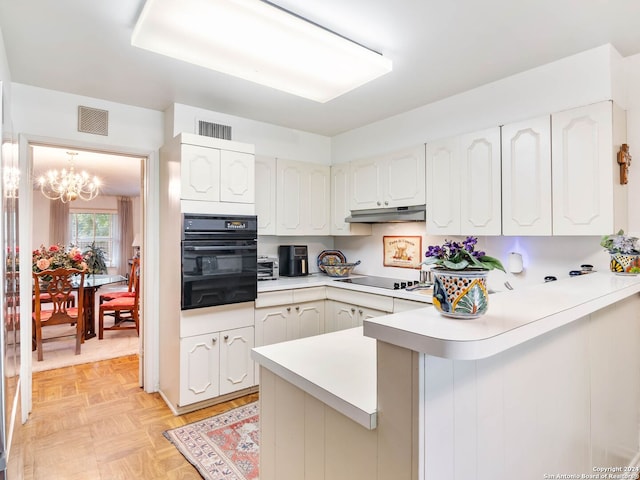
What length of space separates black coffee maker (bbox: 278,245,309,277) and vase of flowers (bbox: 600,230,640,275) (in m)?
2.47

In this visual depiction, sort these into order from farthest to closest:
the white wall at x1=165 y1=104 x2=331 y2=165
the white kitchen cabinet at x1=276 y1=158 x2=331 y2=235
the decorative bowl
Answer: the decorative bowl
the white kitchen cabinet at x1=276 y1=158 x2=331 y2=235
the white wall at x1=165 y1=104 x2=331 y2=165

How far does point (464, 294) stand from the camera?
97 cm

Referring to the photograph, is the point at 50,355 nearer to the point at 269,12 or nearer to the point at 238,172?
the point at 238,172

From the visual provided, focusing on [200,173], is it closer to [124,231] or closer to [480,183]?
[480,183]

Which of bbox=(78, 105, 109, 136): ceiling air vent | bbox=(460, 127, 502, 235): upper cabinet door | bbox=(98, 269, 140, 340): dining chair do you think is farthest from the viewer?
bbox=(98, 269, 140, 340): dining chair

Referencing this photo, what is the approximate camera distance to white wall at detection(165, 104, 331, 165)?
2969mm

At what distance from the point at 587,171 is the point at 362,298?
1.74 meters

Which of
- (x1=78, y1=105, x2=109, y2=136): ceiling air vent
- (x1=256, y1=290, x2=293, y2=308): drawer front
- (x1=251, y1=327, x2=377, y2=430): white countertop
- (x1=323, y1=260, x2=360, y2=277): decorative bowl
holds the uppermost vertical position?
(x1=78, y1=105, x2=109, y2=136): ceiling air vent

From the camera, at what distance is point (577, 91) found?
2.19 m

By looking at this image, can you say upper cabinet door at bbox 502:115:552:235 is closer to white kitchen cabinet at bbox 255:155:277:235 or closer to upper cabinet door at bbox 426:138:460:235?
upper cabinet door at bbox 426:138:460:235

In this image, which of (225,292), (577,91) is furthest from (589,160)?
(225,292)

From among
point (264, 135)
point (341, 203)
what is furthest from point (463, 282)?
point (264, 135)

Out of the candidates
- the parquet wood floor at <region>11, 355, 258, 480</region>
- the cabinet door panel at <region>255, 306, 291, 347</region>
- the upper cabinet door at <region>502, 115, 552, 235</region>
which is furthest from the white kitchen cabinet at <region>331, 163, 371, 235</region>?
the parquet wood floor at <region>11, 355, 258, 480</region>

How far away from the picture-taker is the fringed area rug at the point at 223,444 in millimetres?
2053
